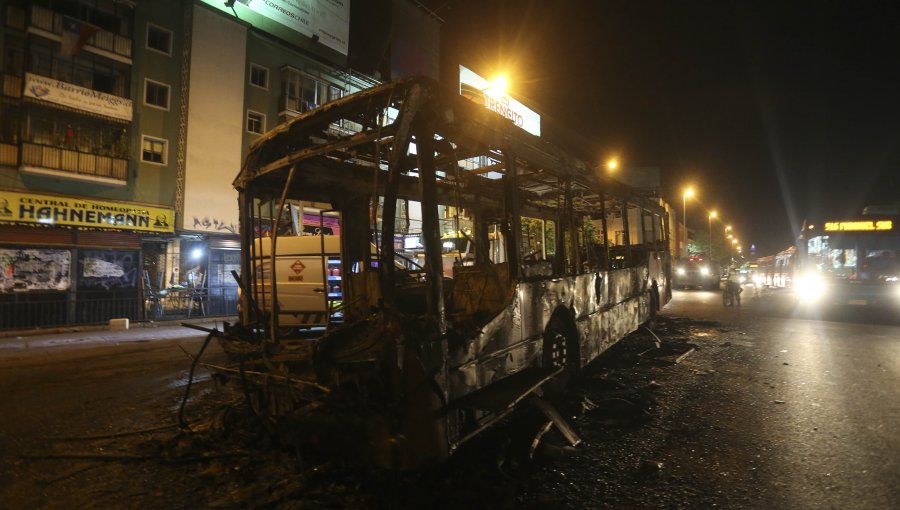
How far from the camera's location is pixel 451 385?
11.6 feet

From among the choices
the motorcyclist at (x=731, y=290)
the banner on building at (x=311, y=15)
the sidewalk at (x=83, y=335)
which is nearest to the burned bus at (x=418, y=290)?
the sidewalk at (x=83, y=335)

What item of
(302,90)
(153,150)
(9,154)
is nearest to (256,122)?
(302,90)

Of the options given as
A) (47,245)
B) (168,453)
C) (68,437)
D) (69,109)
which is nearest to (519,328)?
(168,453)

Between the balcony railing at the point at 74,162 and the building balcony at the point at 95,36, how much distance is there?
4.23m

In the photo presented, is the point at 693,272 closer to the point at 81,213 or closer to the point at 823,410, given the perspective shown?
the point at 823,410

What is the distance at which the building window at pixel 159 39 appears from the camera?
18891 mm

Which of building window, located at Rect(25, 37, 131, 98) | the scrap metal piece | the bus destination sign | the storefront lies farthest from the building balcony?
the bus destination sign

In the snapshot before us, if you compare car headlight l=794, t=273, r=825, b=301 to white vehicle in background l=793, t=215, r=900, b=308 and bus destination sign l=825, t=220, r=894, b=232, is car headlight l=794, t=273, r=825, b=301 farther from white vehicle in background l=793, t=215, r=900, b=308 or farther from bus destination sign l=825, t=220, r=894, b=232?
bus destination sign l=825, t=220, r=894, b=232

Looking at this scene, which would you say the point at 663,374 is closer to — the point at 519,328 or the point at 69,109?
the point at 519,328

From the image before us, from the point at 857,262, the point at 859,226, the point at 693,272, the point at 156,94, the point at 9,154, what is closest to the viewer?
the point at 857,262

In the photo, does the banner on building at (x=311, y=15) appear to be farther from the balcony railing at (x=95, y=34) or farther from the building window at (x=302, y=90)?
the balcony railing at (x=95, y=34)

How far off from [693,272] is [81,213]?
33.8 m

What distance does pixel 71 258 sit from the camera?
16.6m

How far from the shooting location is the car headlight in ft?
52.6
